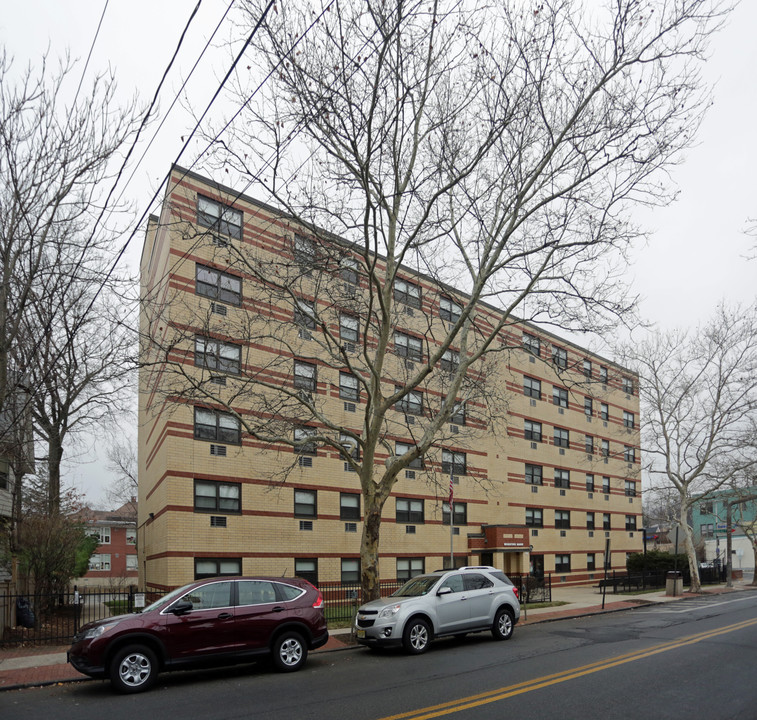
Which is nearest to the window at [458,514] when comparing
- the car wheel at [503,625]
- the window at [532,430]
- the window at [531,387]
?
the window at [532,430]

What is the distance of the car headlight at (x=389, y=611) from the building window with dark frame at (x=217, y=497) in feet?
36.6

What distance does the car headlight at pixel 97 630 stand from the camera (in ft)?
34.1

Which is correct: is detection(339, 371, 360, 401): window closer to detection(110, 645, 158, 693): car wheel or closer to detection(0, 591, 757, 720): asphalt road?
detection(0, 591, 757, 720): asphalt road

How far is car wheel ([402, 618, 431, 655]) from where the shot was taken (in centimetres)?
1344

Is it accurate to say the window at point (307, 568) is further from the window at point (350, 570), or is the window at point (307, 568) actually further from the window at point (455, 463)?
the window at point (455, 463)

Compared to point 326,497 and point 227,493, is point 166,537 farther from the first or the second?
point 326,497

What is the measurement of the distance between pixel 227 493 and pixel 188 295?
6945mm

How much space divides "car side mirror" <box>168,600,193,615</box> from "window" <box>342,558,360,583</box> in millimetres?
16179

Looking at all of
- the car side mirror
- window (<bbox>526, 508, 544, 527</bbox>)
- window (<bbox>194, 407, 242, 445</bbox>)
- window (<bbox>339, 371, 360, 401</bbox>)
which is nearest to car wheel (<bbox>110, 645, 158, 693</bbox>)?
the car side mirror

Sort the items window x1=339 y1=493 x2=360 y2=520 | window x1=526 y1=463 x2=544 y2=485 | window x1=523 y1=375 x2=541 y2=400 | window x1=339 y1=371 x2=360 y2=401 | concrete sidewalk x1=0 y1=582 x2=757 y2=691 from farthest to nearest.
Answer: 1. window x1=523 y1=375 x2=541 y2=400
2. window x1=526 y1=463 x2=544 y2=485
3. window x1=339 y1=371 x2=360 y2=401
4. window x1=339 y1=493 x2=360 y2=520
5. concrete sidewalk x1=0 y1=582 x2=757 y2=691

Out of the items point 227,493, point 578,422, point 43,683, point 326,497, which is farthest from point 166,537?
point 578,422

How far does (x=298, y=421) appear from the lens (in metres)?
18.5

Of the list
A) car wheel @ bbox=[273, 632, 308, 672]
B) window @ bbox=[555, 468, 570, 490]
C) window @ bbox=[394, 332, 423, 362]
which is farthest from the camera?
window @ bbox=[555, 468, 570, 490]

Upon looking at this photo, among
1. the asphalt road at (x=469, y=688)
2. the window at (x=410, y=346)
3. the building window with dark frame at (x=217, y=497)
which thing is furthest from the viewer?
the window at (x=410, y=346)
